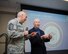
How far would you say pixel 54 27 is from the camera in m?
4.65

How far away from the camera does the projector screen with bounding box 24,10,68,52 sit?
4406mm

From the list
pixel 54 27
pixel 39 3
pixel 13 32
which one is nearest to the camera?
pixel 13 32

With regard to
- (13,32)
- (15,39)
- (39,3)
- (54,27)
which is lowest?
(15,39)

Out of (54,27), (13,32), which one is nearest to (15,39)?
(13,32)

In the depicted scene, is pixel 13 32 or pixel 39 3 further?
pixel 39 3

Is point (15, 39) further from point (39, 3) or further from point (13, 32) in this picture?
point (39, 3)

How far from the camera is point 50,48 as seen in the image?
14.6ft

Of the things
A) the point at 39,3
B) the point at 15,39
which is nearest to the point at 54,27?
the point at 39,3

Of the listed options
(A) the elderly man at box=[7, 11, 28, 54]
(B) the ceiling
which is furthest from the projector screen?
(A) the elderly man at box=[7, 11, 28, 54]

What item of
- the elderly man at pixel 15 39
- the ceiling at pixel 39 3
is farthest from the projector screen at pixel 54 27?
the elderly man at pixel 15 39

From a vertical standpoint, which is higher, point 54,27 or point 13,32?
point 54,27

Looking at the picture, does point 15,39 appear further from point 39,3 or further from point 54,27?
point 54,27

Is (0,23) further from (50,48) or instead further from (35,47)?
(35,47)

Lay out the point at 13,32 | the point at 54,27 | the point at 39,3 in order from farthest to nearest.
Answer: the point at 54,27
the point at 39,3
the point at 13,32
